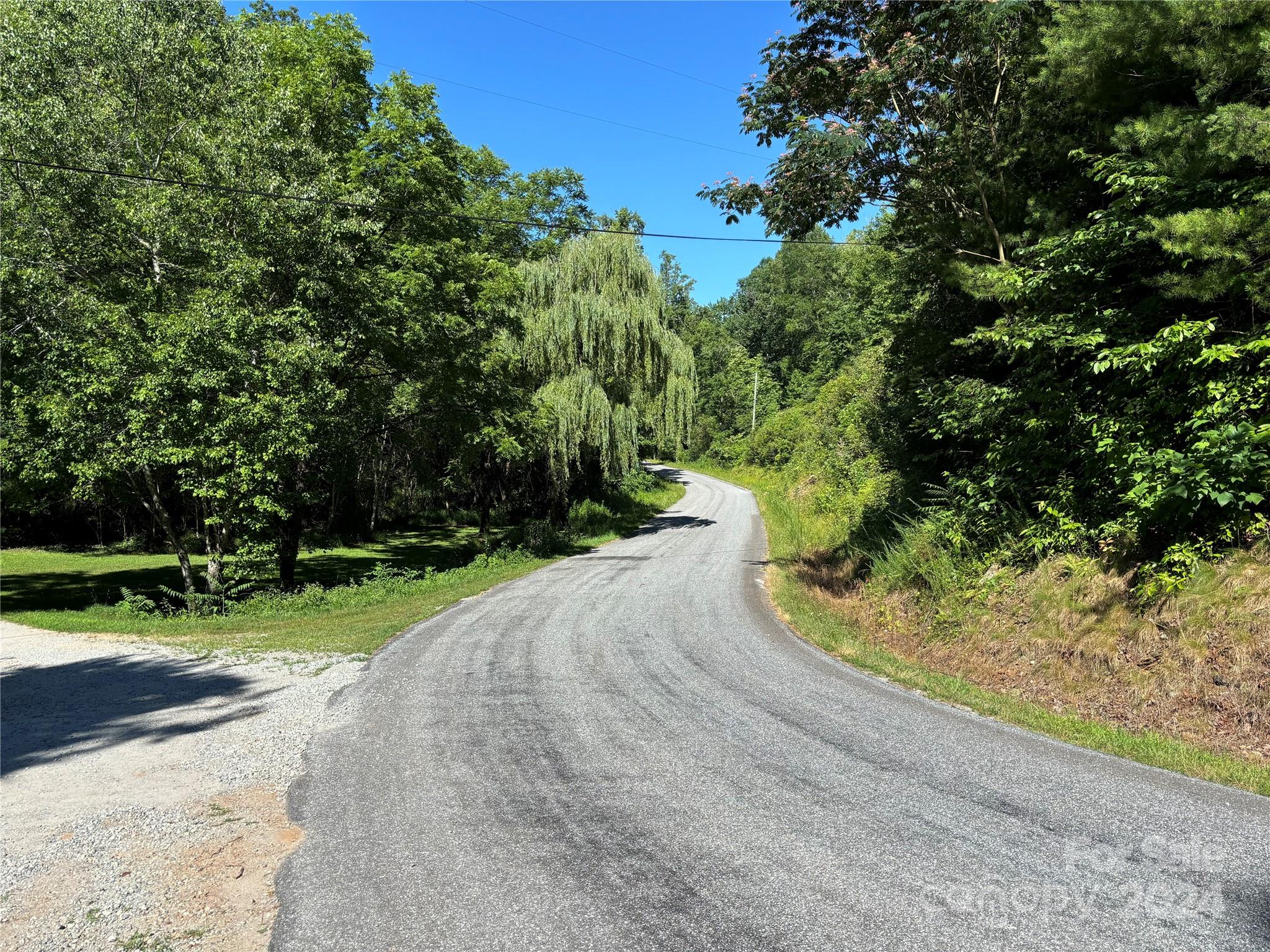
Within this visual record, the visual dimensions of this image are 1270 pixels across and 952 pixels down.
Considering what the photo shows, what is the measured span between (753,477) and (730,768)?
44388 millimetres

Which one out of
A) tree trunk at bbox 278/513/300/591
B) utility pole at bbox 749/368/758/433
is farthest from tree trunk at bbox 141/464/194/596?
utility pole at bbox 749/368/758/433

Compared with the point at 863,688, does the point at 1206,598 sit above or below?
above

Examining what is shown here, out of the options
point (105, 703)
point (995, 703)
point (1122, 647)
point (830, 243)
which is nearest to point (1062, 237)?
point (1122, 647)

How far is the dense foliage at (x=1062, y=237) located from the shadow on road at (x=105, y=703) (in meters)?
8.54

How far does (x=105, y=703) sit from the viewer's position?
6477 mm

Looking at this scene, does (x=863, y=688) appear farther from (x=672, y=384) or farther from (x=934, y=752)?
(x=672, y=384)

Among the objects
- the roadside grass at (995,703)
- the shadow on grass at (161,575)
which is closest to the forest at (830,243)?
the roadside grass at (995,703)

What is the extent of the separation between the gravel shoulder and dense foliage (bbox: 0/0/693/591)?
200 inches

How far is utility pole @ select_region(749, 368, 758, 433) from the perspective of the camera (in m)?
56.5

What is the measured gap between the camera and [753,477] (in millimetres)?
48250

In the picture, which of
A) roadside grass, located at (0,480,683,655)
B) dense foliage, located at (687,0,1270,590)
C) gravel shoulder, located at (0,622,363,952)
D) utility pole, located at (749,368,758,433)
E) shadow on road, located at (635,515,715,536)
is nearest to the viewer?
gravel shoulder, located at (0,622,363,952)

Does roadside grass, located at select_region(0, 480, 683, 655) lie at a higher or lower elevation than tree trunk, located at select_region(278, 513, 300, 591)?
lower

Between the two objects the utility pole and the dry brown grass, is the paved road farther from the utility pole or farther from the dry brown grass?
the utility pole

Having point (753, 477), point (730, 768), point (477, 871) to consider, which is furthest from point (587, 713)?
point (753, 477)
